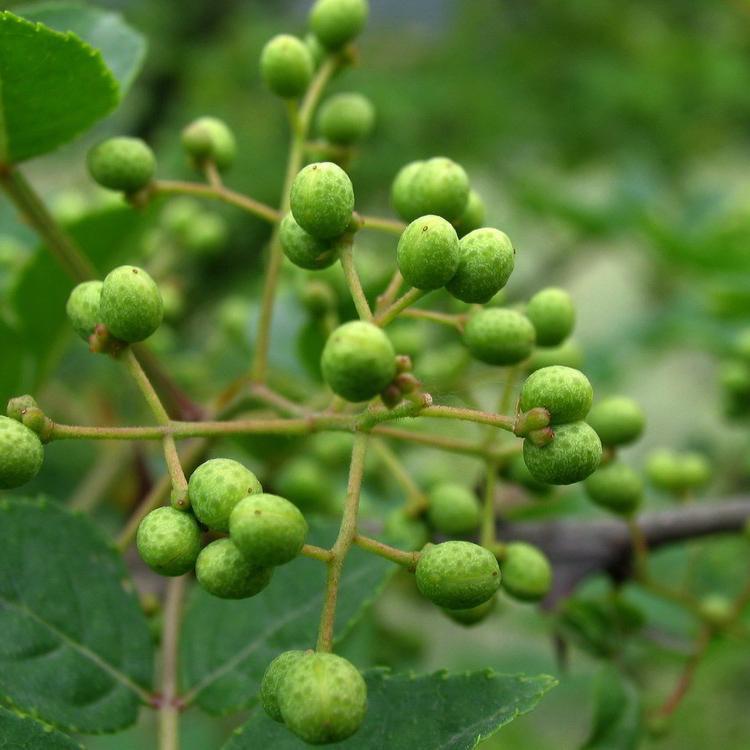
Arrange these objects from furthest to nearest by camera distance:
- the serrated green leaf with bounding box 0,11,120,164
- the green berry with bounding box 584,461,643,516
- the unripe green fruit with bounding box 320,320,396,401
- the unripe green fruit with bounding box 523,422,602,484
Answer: the green berry with bounding box 584,461,643,516 → the serrated green leaf with bounding box 0,11,120,164 → the unripe green fruit with bounding box 523,422,602,484 → the unripe green fruit with bounding box 320,320,396,401

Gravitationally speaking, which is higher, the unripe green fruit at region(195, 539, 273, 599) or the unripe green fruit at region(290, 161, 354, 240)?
the unripe green fruit at region(290, 161, 354, 240)

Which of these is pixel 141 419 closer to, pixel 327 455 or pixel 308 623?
pixel 327 455

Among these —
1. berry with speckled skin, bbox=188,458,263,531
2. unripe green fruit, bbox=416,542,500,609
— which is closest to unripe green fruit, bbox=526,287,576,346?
unripe green fruit, bbox=416,542,500,609

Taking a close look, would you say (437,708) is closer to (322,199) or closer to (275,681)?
(275,681)

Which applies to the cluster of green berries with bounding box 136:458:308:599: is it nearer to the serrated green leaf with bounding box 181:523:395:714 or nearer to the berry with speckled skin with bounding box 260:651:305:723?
the berry with speckled skin with bounding box 260:651:305:723

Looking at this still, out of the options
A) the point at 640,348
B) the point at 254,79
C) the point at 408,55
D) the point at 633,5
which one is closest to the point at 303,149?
the point at 640,348

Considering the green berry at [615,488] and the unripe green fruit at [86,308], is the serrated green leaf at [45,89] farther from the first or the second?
the green berry at [615,488]
